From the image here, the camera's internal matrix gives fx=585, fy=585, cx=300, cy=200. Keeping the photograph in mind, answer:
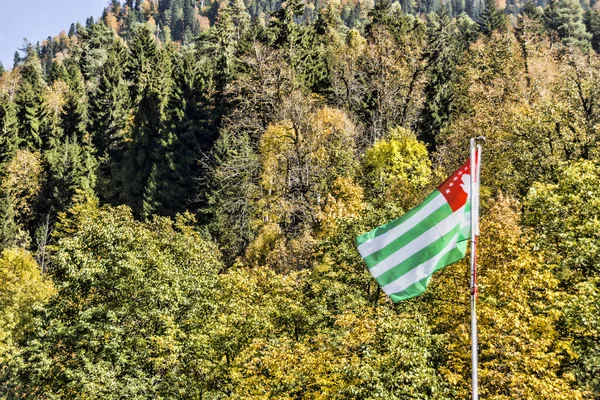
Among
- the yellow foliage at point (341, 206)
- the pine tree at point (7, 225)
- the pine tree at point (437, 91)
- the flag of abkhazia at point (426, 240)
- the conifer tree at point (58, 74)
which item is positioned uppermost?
the conifer tree at point (58, 74)

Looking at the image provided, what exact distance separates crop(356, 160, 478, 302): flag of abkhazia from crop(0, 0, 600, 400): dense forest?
6.93 meters

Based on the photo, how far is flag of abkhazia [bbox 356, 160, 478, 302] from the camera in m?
11.7

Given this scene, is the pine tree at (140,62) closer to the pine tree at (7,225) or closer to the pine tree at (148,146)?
the pine tree at (148,146)

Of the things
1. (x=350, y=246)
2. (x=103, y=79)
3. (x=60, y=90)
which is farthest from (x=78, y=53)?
(x=350, y=246)

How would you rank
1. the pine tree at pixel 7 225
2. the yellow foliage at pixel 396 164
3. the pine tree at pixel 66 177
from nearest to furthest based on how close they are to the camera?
the yellow foliage at pixel 396 164 → the pine tree at pixel 7 225 → the pine tree at pixel 66 177

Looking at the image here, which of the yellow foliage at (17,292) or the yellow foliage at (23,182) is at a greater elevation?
the yellow foliage at (23,182)

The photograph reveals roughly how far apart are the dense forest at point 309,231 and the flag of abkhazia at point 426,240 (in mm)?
6933

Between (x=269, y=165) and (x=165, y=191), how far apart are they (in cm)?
2551

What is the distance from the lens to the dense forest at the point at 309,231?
20250mm

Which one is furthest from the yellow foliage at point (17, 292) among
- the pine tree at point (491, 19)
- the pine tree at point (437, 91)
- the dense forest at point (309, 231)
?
the pine tree at point (491, 19)

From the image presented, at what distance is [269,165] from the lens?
4091 cm

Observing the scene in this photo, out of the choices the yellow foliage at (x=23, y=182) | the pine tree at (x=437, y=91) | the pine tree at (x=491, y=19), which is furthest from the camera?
the pine tree at (x=491, y=19)

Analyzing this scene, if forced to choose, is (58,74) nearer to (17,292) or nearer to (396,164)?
(17,292)

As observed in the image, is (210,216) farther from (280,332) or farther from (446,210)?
(446,210)
